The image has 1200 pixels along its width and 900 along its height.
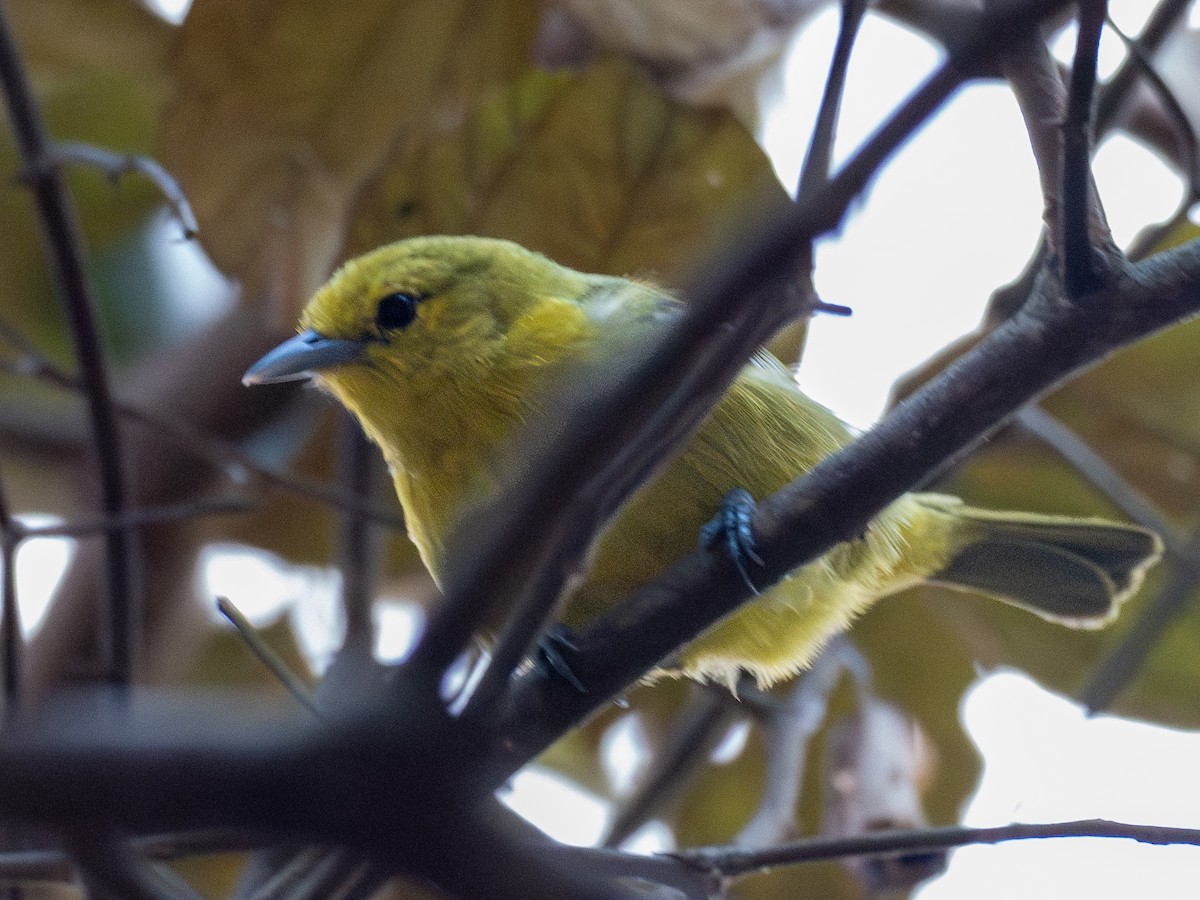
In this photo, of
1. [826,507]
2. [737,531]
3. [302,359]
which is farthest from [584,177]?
[826,507]

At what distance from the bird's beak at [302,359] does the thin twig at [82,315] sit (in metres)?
0.39

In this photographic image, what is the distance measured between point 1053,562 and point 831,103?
7.36 feet

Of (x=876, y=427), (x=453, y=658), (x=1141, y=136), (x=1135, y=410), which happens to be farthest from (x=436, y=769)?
(x=1141, y=136)

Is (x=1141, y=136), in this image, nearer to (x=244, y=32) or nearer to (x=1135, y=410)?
(x=1135, y=410)

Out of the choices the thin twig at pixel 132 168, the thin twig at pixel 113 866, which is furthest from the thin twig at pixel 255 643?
the thin twig at pixel 132 168

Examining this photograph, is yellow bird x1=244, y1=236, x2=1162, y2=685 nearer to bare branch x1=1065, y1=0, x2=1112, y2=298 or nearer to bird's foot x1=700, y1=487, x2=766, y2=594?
bird's foot x1=700, y1=487, x2=766, y2=594

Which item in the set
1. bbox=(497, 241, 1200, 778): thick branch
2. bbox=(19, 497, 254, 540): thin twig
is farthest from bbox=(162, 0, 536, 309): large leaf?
bbox=(497, 241, 1200, 778): thick branch

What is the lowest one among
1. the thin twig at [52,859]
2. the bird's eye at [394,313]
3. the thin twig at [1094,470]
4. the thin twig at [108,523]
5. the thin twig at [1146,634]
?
the thin twig at [52,859]

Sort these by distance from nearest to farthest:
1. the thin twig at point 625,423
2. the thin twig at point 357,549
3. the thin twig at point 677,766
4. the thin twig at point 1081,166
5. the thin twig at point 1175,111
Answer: the thin twig at point 625,423
the thin twig at point 1081,166
the thin twig at point 1175,111
the thin twig at point 357,549
the thin twig at point 677,766

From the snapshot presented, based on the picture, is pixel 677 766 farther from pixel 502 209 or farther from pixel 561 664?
pixel 561 664

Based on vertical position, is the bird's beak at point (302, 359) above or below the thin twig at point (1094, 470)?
above

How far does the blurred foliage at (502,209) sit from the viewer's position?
295 centimetres

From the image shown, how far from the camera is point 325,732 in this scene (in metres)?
0.71

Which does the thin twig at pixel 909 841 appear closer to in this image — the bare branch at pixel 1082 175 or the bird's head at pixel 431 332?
the bare branch at pixel 1082 175
